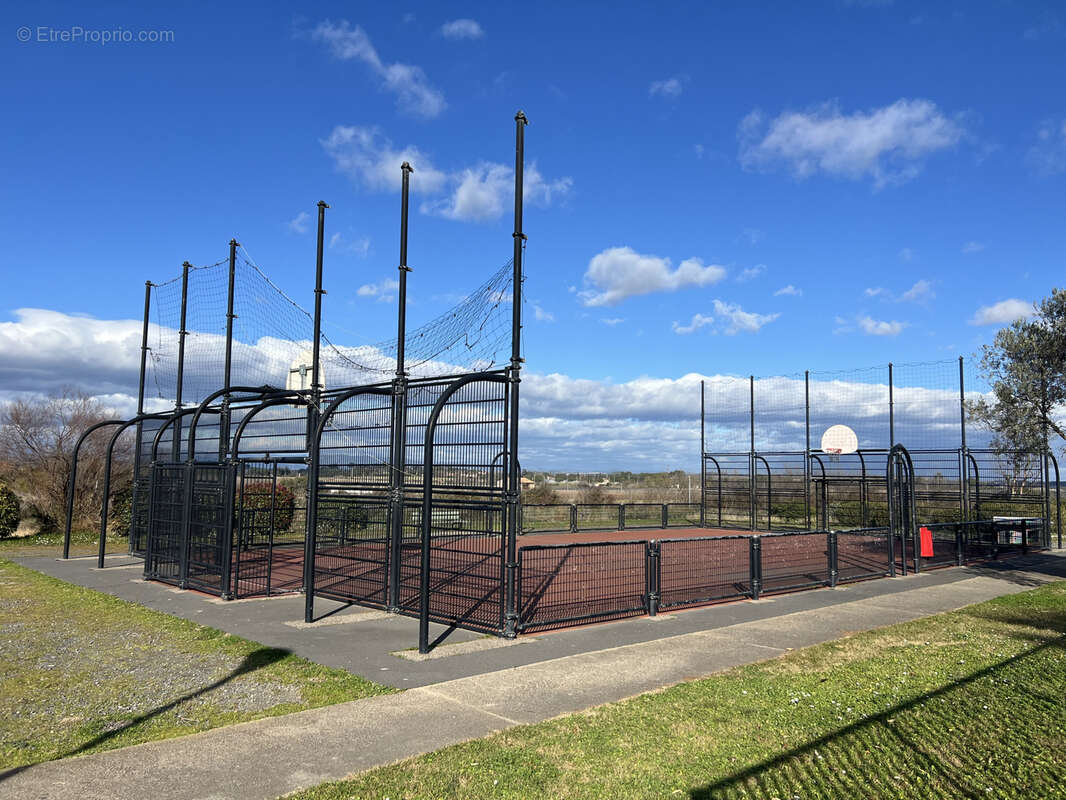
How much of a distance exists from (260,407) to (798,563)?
1083 cm

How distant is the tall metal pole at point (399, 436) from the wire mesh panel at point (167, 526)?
4.35m

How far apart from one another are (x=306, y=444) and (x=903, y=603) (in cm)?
971

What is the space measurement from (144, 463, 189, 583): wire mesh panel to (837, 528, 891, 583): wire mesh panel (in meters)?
11.6

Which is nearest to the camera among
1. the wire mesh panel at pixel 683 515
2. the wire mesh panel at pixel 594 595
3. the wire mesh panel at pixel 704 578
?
the wire mesh panel at pixel 594 595

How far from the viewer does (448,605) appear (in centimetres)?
976

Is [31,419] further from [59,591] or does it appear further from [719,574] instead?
[719,574]

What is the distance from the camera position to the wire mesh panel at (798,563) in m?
13.0

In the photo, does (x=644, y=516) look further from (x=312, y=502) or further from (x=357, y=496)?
(x=312, y=502)

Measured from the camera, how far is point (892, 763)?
4715 millimetres

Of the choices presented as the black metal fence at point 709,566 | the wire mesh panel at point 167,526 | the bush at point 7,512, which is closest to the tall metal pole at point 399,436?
the black metal fence at point 709,566

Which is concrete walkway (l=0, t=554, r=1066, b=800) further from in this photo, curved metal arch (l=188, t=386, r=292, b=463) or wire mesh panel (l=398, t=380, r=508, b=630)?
curved metal arch (l=188, t=386, r=292, b=463)

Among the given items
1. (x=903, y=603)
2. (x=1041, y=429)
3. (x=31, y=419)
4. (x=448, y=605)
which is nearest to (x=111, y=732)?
(x=448, y=605)

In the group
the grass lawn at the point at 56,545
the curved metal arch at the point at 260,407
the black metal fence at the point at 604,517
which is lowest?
the grass lawn at the point at 56,545

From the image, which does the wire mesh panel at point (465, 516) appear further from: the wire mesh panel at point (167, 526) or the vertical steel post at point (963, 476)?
the vertical steel post at point (963, 476)
